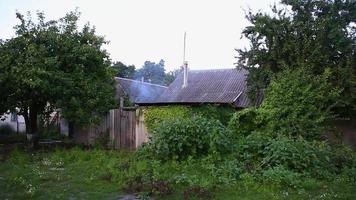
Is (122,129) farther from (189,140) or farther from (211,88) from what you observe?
(211,88)

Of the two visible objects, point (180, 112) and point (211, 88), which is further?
point (211, 88)

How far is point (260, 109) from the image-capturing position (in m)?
13.0

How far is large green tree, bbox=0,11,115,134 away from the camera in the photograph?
15.5 metres

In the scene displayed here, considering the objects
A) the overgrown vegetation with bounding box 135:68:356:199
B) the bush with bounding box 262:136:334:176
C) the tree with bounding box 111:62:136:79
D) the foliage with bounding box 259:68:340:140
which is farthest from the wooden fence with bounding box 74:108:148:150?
the tree with bounding box 111:62:136:79

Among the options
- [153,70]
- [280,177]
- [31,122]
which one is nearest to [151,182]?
[280,177]

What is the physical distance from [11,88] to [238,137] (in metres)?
9.95

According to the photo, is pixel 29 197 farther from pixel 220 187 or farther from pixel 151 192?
pixel 220 187

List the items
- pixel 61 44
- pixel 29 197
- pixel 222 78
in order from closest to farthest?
pixel 29 197
pixel 61 44
pixel 222 78

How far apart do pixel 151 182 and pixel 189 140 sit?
9.48 feet

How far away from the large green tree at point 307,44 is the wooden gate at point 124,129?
5316 mm

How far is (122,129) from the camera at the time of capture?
16.4 m

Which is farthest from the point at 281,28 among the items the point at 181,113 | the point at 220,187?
the point at 220,187

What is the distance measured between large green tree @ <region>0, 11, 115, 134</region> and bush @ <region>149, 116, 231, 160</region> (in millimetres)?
6501

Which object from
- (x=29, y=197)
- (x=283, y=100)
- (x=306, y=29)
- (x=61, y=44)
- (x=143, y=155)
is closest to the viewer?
(x=29, y=197)
